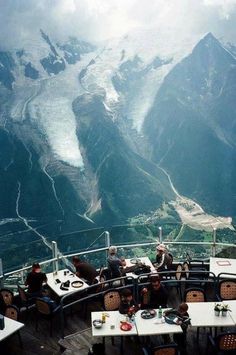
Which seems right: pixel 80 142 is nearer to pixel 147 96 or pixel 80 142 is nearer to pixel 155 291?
pixel 147 96

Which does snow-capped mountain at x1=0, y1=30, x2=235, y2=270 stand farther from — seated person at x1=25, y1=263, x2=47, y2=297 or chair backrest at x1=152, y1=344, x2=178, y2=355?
chair backrest at x1=152, y1=344, x2=178, y2=355

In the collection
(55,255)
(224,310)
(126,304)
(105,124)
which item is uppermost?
(105,124)

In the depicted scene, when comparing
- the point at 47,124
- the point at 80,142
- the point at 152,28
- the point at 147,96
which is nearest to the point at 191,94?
the point at 147,96

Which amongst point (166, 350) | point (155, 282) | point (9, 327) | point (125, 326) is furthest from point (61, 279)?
point (166, 350)

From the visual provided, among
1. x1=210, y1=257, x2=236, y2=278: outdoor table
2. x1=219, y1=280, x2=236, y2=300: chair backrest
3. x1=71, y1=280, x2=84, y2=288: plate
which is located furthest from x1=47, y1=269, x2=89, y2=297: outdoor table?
x1=210, y1=257, x2=236, y2=278: outdoor table

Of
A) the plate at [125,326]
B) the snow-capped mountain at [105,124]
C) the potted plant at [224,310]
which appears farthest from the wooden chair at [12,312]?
the snow-capped mountain at [105,124]

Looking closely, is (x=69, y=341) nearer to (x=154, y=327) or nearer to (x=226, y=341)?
(x=154, y=327)
